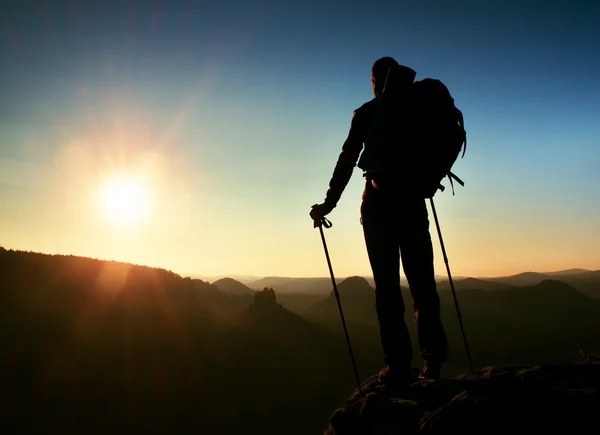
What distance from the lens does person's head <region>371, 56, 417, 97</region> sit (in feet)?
14.2

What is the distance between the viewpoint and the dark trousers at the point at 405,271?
4.30m

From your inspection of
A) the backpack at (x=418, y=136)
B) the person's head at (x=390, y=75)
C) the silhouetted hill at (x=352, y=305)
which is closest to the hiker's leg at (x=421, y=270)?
the backpack at (x=418, y=136)

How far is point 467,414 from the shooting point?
2.50 meters

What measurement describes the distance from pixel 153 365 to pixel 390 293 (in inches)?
2132

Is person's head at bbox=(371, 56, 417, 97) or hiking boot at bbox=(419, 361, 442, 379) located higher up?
person's head at bbox=(371, 56, 417, 97)

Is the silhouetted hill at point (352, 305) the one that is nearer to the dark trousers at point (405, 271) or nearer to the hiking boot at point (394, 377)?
the hiking boot at point (394, 377)

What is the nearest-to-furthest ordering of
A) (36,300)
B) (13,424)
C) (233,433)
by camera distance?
(13,424) → (233,433) → (36,300)

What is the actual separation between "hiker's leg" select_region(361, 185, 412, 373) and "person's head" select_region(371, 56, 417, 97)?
136cm

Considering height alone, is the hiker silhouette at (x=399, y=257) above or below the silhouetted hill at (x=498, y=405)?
above

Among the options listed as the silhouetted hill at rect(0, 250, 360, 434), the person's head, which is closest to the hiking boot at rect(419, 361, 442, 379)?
the person's head

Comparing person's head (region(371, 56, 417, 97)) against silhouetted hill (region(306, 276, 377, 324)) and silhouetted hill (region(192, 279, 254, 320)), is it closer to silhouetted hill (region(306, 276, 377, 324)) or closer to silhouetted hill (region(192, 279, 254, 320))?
silhouetted hill (region(192, 279, 254, 320))

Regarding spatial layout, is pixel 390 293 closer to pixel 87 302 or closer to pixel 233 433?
pixel 233 433

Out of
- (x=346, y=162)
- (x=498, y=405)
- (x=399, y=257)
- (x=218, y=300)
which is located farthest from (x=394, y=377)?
(x=218, y=300)

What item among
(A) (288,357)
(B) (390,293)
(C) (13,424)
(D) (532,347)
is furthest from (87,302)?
(D) (532,347)
